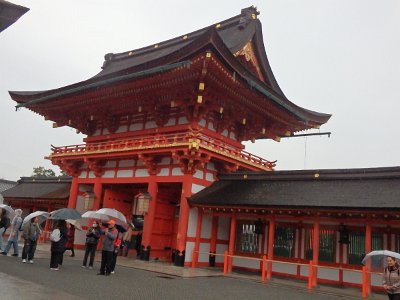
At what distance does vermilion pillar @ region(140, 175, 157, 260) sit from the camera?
1958 cm

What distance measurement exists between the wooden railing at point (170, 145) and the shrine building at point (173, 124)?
0.07m

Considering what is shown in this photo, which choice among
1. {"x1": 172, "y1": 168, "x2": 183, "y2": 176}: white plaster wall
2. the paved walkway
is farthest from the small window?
{"x1": 172, "y1": 168, "x2": 183, "y2": 176}: white plaster wall

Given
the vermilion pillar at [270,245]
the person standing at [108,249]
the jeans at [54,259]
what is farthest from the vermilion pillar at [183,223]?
the jeans at [54,259]

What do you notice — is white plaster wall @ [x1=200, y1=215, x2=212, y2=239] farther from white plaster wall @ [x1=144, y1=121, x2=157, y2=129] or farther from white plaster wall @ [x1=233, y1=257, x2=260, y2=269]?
white plaster wall @ [x1=144, y1=121, x2=157, y2=129]

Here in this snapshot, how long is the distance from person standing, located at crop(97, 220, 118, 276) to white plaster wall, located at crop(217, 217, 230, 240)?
8.18 metres

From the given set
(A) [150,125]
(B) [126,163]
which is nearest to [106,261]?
(B) [126,163]

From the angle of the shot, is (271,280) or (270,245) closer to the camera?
(271,280)

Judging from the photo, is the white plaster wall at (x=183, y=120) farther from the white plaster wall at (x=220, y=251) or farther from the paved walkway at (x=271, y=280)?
the paved walkway at (x=271, y=280)

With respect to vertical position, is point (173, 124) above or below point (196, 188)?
above

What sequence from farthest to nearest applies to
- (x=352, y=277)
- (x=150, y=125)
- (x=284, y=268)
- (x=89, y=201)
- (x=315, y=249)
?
(x=89, y=201) < (x=150, y=125) < (x=284, y=268) < (x=352, y=277) < (x=315, y=249)

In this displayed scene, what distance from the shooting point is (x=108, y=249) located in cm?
1326

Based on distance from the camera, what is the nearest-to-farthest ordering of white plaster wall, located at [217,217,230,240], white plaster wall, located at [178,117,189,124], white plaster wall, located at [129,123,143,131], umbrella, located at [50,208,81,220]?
1. umbrella, located at [50,208,81,220]
2. white plaster wall, located at [178,117,189,124]
3. white plaster wall, located at [217,217,230,240]
4. white plaster wall, located at [129,123,143,131]

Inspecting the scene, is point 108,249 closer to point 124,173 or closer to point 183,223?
point 183,223

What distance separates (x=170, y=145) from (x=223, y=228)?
5617 mm
